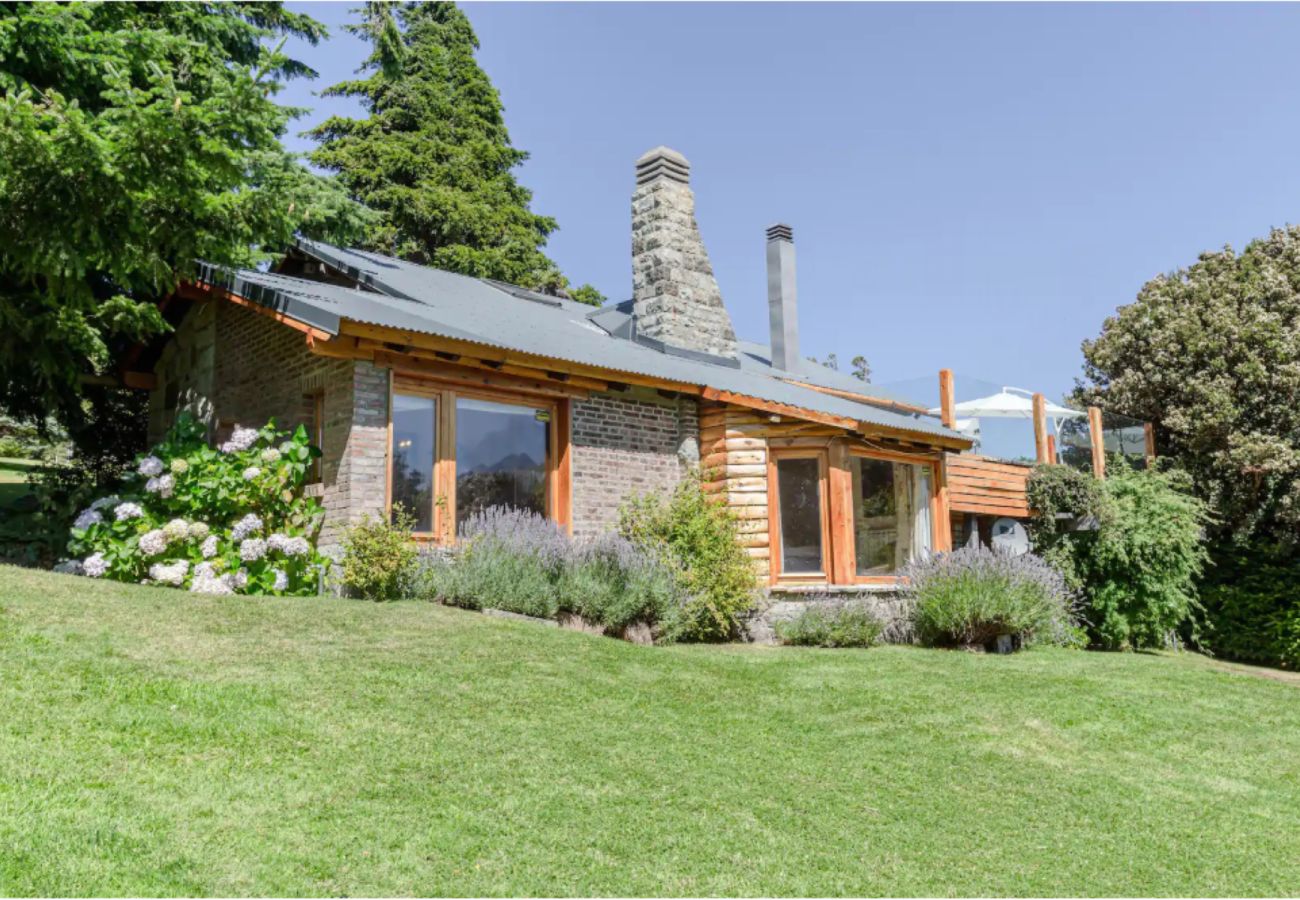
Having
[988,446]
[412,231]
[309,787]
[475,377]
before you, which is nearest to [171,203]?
[475,377]

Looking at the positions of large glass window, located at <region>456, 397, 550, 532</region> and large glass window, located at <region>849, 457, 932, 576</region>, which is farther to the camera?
large glass window, located at <region>849, 457, 932, 576</region>

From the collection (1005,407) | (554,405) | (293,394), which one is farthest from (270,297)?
(1005,407)

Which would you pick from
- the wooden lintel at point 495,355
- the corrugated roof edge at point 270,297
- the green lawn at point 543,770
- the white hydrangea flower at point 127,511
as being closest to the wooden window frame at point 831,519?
the wooden lintel at point 495,355

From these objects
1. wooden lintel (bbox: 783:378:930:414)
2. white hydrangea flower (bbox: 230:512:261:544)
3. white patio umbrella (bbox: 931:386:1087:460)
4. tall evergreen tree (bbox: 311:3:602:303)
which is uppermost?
tall evergreen tree (bbox: 311:3:602:303)

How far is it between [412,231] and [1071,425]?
629 inches

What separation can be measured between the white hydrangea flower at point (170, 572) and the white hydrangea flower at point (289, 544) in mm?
791

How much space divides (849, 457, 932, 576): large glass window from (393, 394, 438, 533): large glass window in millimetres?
5441

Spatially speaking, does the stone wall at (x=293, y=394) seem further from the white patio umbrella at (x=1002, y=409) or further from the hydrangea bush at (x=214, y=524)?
the white patio umbrella at (x=1002, y=409)

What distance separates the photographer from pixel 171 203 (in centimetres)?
830

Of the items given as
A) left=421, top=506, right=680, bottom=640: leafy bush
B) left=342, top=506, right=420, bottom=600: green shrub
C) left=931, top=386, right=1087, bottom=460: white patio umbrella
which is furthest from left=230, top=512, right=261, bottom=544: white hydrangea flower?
left=931, top=386, right=1087, bottom=460: white patio umbrella

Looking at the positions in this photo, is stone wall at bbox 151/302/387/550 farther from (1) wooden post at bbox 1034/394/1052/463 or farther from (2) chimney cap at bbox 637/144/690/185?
(1) wooden post at bbox 1034/394/1052/463

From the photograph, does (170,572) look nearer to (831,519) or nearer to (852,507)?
(831,519)

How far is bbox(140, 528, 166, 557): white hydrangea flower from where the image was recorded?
907cm

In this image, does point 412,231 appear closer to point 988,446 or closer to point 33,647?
point 988,446
